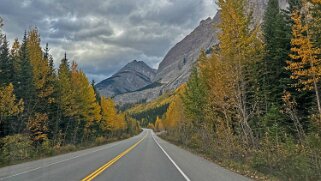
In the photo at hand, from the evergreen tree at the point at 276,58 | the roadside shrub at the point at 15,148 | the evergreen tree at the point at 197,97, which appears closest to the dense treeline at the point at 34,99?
the roadside shrub at the point at 15,148

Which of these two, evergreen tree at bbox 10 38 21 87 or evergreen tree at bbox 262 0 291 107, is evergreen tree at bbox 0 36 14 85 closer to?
evergreen tree at bbox 10 38 21 87

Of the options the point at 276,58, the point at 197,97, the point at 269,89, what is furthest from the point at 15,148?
the point at 276,58

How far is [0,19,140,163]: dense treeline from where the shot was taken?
27.6 meters

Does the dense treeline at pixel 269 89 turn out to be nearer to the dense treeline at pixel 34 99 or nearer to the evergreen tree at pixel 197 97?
the evergreen tree at pixel 197 97

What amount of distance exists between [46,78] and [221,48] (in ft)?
72.5

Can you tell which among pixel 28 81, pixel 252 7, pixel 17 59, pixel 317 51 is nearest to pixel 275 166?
pixel 317 51

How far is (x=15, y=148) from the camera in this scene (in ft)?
88.5

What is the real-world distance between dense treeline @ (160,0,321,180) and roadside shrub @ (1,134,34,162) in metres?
14.5

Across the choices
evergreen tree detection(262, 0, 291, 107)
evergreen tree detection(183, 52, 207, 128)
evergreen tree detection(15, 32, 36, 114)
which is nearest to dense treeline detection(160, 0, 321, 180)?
evergreen tree detection(262, 0, 291, 107)

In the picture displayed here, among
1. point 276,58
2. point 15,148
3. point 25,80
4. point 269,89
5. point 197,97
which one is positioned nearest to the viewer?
point 15,148

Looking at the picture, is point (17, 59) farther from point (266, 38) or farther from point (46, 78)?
point (266, 38)

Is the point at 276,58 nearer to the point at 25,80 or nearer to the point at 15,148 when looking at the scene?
the point at 15,148

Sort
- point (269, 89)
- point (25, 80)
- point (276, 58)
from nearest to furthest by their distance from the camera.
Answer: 1. point (276, 58)
2. point (269, 89)
3. point (25, 80)

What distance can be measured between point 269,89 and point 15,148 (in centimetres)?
2239
